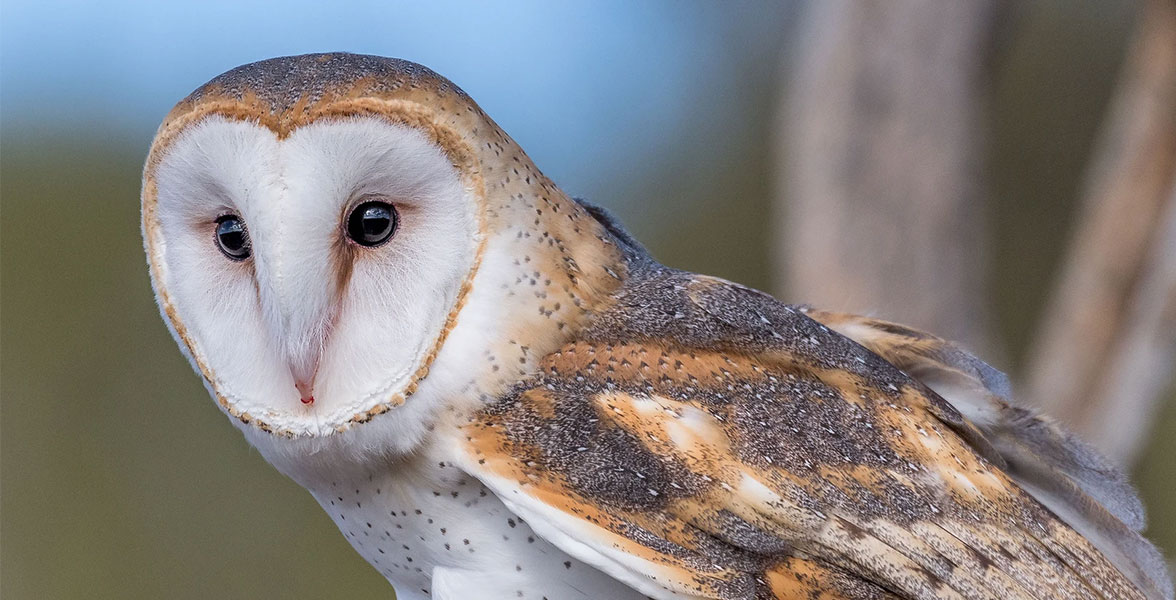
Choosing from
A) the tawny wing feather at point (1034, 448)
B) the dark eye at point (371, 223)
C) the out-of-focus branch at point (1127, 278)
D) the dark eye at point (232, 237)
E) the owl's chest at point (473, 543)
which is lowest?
the owl's chest at point (473, 543)

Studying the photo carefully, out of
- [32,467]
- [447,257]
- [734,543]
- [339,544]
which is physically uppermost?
[447,257]

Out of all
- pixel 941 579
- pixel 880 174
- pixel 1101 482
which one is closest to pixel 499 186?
pixel 941 579

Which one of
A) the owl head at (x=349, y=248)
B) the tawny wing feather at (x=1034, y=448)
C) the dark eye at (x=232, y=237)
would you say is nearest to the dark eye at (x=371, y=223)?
the owl head at (x=349, y=248)

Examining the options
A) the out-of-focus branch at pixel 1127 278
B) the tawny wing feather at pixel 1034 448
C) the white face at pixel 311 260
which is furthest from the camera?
the out-of-focus branch at pixel 1127 278

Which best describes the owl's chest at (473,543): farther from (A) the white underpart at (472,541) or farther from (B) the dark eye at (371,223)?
(B) the dark eye at (371,223)

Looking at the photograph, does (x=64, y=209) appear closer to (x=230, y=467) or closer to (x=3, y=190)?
(x=3, y=190)

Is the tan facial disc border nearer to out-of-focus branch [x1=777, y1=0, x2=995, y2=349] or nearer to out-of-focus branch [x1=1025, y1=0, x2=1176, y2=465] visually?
out-of-focus branch [x1=777, y1=0, x2=995, y2=349]
